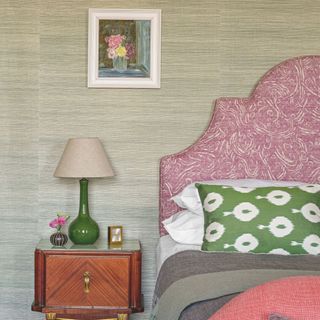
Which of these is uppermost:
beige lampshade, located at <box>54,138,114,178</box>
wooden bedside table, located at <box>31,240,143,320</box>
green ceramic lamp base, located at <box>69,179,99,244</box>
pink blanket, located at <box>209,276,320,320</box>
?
beige lampshade, located at <box>54,138,114,178</box>

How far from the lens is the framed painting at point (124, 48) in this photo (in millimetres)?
3258

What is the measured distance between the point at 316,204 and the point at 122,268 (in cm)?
101

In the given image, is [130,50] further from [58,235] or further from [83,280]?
[83,280]

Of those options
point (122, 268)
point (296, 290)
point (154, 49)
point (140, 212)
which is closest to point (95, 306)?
point (122, 268)

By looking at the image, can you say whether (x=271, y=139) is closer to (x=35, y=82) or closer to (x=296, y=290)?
(x=35, y=82)

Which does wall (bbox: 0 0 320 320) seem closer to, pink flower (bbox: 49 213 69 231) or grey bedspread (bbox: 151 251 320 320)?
pink flower (bbox: 49 213 69 231)

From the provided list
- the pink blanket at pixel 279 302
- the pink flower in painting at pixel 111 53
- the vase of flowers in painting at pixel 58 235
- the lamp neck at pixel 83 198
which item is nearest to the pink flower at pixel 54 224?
the vase of flowers in painting at pixel 58 235

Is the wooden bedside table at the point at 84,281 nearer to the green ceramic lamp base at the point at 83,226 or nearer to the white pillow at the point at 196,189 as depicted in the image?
the green ceramic lamp base at the point at 83,226

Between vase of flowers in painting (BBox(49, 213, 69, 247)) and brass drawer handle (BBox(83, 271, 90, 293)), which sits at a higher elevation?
vase of flowers in painting (BBox(49, 213, 69, 247))

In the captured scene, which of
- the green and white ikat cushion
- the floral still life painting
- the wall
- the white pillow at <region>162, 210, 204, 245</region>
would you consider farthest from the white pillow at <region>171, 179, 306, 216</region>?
the floral still life painting

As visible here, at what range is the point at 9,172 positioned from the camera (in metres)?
3.29

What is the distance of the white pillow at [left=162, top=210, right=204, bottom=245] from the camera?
280 cm

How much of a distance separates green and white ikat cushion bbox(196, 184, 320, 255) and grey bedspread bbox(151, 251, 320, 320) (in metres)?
0.06

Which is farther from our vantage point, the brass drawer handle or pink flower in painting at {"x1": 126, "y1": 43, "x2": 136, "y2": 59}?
pink flower in painting at {"x1": 126, "y1": 43, "x2": 136, "y2": 59}
